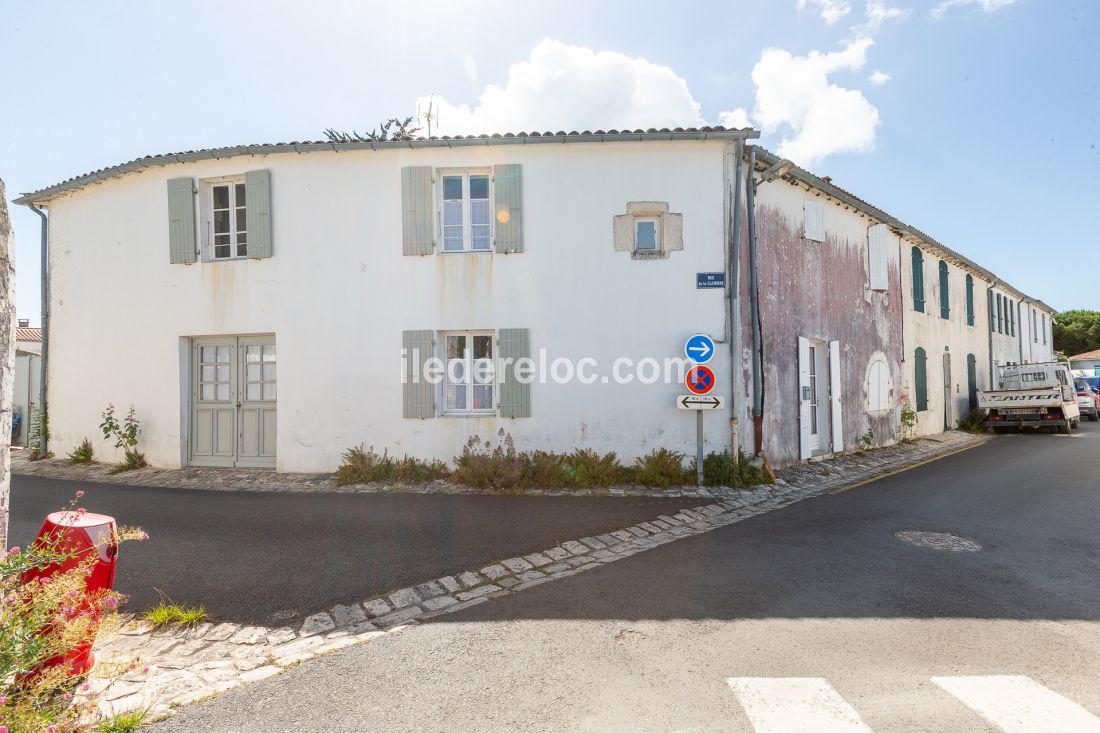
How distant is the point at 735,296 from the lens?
30.5 feet

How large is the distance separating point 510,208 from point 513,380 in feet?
8.65

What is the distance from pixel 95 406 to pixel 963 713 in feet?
42.1

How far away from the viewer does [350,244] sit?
9.63 metres

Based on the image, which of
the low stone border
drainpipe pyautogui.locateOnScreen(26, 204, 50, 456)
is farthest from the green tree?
drainpipe pyautogui.locateOnScreen(26, 204, 50, 456)

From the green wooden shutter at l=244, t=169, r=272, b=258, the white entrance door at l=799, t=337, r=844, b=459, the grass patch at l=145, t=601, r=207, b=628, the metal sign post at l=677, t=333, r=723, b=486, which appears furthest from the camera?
the white entrance door at l=799, t=337, r=844, b=459

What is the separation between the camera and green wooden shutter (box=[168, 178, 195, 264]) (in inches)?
395

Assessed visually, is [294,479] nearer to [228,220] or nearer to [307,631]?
[228,220]

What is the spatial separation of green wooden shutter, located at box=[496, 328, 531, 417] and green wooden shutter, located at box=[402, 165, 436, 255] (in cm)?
189

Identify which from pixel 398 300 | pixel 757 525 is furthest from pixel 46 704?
pixel 398 300

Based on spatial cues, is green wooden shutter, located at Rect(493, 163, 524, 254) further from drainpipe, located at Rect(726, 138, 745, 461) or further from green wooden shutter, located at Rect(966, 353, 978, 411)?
green wooden shutter, located at Rect(966, 353, 978, 411)

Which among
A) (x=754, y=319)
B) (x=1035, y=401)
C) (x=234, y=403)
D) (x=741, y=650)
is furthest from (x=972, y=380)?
(x=234, y=403)

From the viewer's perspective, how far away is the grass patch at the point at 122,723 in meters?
2.80

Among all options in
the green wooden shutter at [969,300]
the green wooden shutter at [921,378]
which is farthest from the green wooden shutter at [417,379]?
the green wooden shutter at [969,300]

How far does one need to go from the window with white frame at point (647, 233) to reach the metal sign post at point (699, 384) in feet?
5.75
